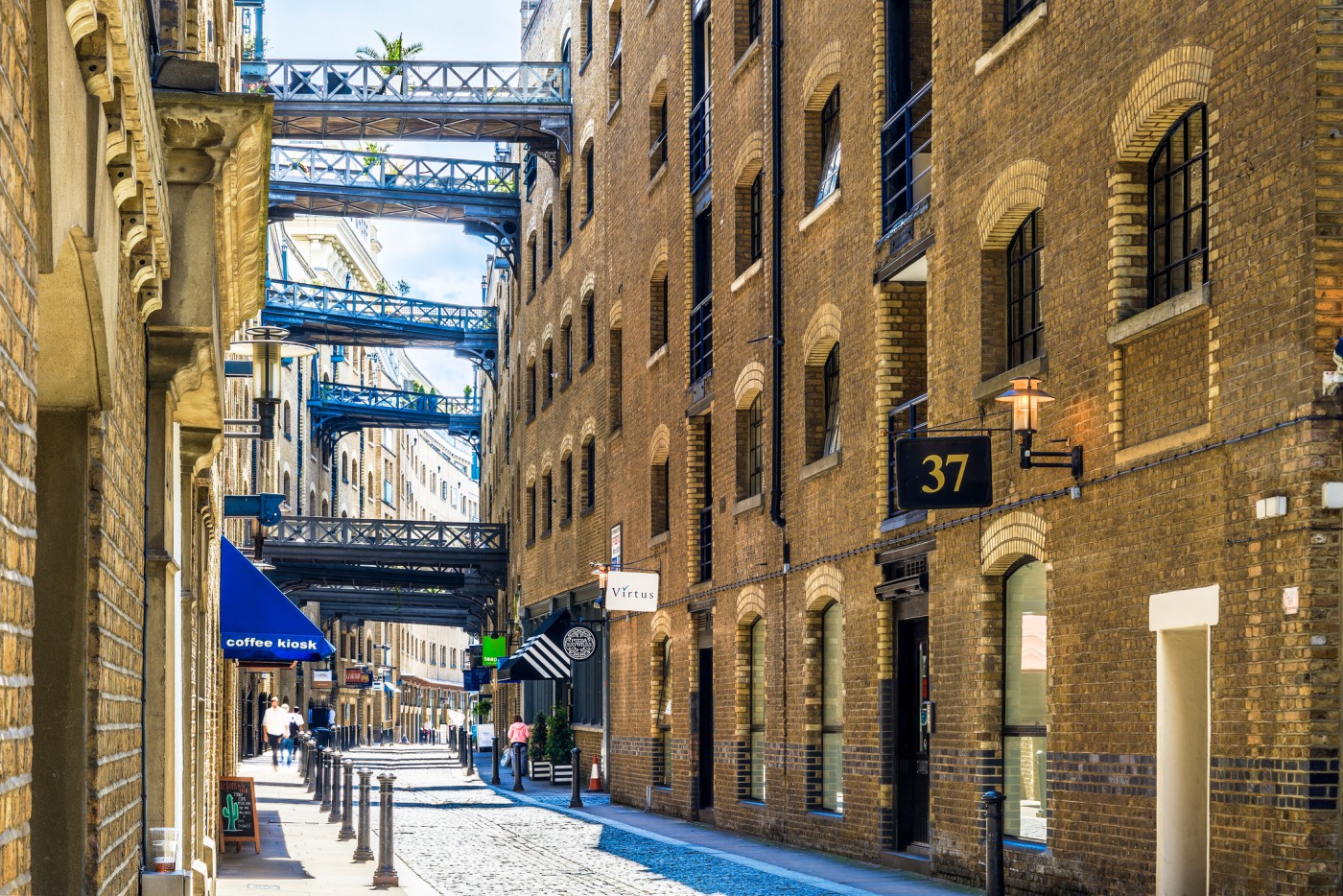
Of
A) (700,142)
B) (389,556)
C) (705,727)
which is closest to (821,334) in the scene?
(700,142)

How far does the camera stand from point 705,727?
24.9 m

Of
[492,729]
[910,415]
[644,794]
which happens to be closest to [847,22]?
[910,415]

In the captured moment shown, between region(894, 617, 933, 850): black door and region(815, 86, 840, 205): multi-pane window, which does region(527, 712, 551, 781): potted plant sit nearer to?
region(815, 86, 840, 205): multi-pane window

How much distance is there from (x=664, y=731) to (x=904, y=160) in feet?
39.2

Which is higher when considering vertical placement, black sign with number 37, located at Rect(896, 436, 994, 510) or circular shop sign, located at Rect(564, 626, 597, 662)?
black sign with number 37, located at Rect(896, 436, 994, 510)

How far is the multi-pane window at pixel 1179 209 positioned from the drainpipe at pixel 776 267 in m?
8.75

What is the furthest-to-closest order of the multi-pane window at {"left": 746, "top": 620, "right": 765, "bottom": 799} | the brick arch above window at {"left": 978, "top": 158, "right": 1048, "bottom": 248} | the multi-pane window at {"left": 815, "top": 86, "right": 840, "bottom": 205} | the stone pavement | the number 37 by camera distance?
the multi-pane window at {"left": 746, "top": 620, "right": 765, "bottom": 799}
the multi-pane window at {"left": 815, "top": 86, "right": 840, "bottom": 205}
the stone pavement
the brick arch above window at {"left": 978, "top": 158, "right": 1048, "bottom": 248}
the number 37

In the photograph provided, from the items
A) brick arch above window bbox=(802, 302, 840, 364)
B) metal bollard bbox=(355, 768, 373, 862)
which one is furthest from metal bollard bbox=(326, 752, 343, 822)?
brick arch above window bbox=(802, 302, 840, 364)

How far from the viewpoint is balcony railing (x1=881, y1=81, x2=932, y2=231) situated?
58.2 feet

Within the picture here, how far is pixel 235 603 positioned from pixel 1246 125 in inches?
405

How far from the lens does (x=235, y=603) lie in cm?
1683

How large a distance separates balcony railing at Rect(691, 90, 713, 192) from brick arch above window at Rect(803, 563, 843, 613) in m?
7.83

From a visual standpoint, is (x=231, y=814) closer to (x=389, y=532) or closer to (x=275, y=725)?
(x=275, y=725)

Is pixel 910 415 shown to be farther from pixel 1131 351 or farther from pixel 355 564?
pixel 355 564
